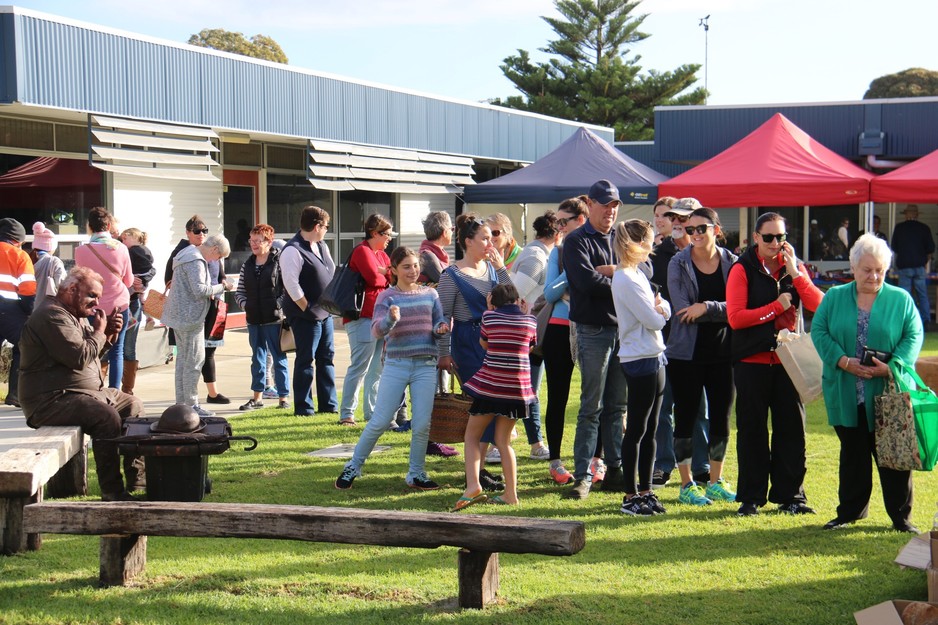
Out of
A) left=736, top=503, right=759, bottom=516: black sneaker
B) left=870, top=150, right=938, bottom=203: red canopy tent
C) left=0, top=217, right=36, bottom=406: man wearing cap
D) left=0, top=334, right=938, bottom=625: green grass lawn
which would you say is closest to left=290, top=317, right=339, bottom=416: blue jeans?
left=0, top=217, right=36, bottom=406: man wearing cap

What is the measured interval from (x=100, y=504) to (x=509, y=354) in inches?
103

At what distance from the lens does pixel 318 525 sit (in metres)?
5.05

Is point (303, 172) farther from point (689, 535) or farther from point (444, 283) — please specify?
point (689, 535)

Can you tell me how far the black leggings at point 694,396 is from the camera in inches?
276

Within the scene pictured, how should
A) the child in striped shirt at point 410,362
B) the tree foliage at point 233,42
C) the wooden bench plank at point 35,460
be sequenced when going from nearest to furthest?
the wooden bench plank at point 35,460
the child in striped shirt at point 410,362
the tree foliage at point 233,42

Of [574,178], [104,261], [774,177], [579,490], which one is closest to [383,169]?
[574,178]

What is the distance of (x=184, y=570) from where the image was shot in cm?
559

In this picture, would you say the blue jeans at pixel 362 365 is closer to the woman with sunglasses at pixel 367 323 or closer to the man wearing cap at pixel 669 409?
the woman with sunglasses at pixel 367 323

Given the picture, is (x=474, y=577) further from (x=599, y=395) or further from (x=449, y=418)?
(x=449, y=418)

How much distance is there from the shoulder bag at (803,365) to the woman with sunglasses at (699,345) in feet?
1.65

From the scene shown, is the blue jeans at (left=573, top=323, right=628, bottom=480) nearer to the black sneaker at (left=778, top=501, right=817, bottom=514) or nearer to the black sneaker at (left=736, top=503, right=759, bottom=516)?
the black sneaker at (left=736, top=503, right=759, bottom=516)

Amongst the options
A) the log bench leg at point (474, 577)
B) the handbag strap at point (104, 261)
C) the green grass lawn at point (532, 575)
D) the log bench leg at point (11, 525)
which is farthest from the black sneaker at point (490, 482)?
the handbag strap at point (104, 261)

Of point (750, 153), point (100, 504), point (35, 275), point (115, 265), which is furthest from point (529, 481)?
point (750, 153)

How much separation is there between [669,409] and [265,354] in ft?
15.7
